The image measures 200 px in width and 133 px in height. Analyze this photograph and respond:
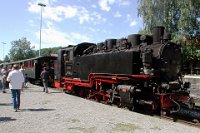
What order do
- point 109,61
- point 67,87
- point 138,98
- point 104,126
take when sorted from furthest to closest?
1. point 67,87
2. point 109,61
3. point 138,98
4. point 104,126

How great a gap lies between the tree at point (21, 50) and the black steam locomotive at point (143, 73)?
266ft

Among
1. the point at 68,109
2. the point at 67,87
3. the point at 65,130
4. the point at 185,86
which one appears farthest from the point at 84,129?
the point at 67,87

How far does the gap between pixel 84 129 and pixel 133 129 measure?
4.59 feet

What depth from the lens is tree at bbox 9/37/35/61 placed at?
94.2 m

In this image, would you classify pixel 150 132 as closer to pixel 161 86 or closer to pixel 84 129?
pixel 84 129

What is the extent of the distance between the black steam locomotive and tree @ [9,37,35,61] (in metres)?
81.0

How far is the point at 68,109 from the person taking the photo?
12.6 m

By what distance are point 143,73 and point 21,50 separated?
282ft

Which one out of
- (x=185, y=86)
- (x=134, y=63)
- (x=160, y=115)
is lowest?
(x=160, y=115)

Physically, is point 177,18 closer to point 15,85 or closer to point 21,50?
point 15,85

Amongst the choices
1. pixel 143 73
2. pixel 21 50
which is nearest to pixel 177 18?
pixel 143 73

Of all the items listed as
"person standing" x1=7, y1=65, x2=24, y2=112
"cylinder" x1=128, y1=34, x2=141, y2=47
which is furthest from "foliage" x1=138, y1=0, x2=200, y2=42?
"person standing" x1=7, y1=65, x2=24, y2=112

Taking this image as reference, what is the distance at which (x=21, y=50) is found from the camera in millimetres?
94938

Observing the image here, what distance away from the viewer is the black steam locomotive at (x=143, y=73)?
490 inches
